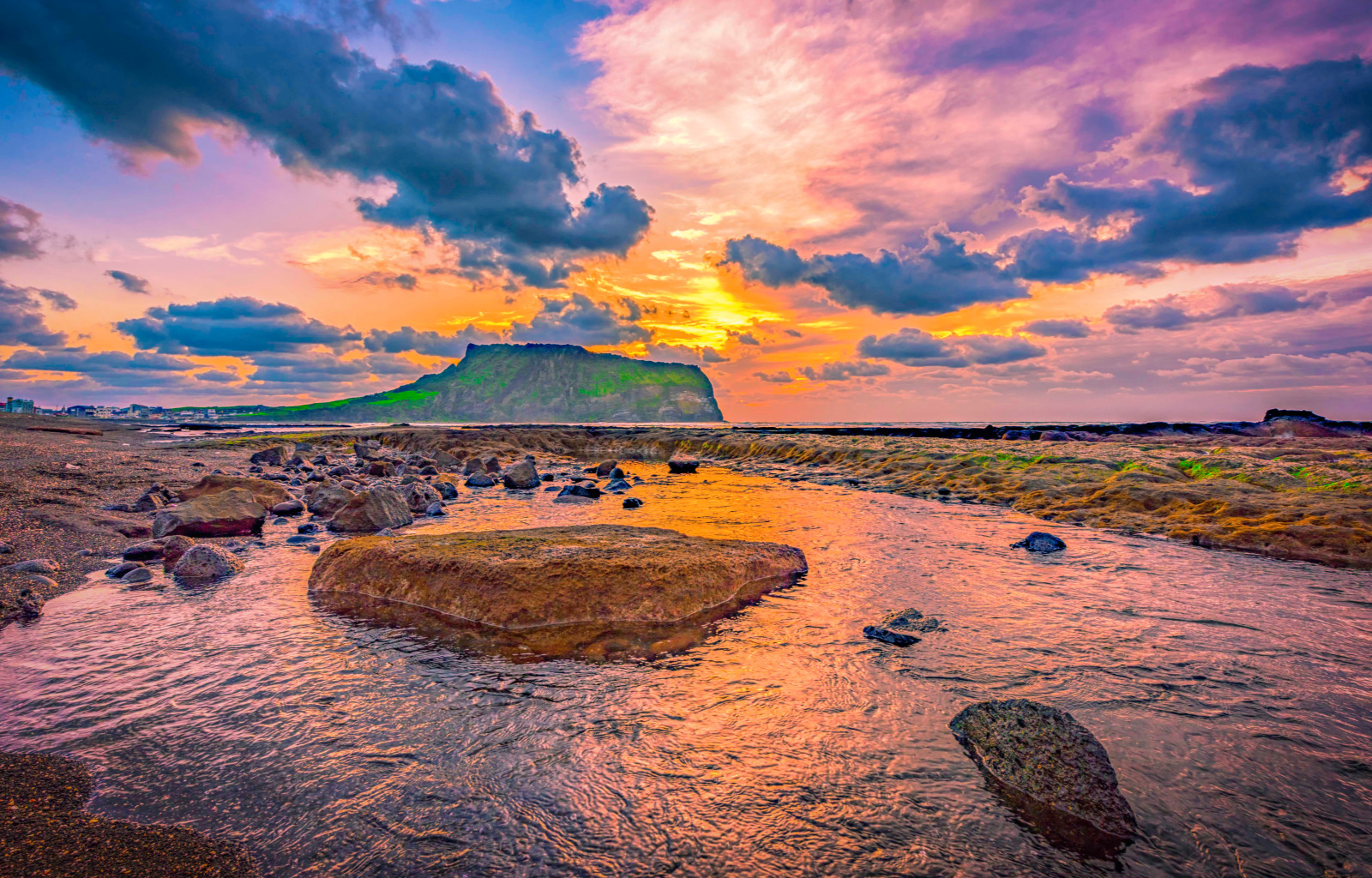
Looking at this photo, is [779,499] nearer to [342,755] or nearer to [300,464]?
[342,755]

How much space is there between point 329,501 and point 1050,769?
18.2 metres

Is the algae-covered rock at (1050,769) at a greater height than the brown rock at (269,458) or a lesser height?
lesser

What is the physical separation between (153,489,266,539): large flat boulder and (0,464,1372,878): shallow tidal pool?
4427 millimetres

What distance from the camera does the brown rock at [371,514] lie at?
46.4 ft

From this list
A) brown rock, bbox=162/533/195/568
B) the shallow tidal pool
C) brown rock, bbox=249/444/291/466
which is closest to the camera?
the shallow tidal pool

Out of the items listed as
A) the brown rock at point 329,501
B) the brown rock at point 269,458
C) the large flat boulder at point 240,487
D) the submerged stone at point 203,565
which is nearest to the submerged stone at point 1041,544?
the submerged stone at point 203,565

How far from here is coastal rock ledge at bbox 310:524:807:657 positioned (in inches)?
282

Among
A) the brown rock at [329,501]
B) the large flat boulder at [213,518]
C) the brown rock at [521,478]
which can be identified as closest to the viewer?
the large flat boulder at [213,518]

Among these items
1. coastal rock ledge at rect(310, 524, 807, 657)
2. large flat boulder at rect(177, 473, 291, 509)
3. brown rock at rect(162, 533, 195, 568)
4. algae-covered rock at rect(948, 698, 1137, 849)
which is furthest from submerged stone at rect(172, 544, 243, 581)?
algae-covered rock at rect(948, 698, 1137, 849)

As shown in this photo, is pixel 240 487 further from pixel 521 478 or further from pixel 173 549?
pixel 521 478

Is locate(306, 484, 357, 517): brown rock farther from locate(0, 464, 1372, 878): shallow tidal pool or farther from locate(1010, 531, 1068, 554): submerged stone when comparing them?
locate(1010, 531, 1068, 554): submerged stone

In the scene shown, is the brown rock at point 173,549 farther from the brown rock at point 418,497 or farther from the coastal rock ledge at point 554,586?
the brown rock at point 418,497

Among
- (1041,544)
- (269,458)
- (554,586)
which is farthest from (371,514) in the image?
(269,458)

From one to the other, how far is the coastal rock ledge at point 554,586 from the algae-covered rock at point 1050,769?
347 cm
